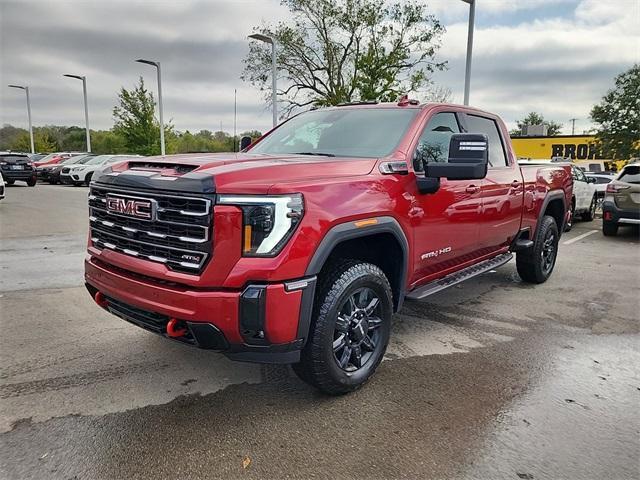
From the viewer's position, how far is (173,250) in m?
2.80

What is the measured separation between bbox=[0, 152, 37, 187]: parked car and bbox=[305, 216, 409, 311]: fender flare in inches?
862

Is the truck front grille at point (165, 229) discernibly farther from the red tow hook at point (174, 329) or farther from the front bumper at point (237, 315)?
the red tow hook at point (174, 329)

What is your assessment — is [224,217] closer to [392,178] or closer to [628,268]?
[392,178]

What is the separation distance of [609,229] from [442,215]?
8.53m

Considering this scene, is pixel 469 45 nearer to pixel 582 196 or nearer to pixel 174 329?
pixel 582 196

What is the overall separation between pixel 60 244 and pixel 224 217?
6.89 m

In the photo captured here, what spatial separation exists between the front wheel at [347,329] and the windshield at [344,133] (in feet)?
3.40

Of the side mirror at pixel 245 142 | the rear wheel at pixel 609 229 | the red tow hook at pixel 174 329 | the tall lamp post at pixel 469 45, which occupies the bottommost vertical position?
the rear wheel at pixel 609 229

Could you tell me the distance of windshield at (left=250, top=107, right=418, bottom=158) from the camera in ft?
12.7

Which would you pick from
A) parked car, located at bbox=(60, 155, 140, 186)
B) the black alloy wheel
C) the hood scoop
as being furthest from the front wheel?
parked car, located at bbox=(60, 155, 140, 186)

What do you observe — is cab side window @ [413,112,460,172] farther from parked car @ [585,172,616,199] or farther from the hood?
parked car @ [585,172,616,199]

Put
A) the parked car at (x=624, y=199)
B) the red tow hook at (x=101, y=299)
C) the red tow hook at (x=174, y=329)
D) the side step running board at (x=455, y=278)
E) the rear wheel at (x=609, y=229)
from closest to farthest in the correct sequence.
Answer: the red tow hook at (x=174, y=329), the red tow hook at (x=101, y=299), the side step running board at (x=455, y=278), the parked car at (x=624, y=199), the rear wheel at (x=609, y=229)

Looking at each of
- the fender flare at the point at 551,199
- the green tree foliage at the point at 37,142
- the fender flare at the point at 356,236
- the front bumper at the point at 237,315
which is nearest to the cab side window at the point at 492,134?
the fender flare at the point at 551,199

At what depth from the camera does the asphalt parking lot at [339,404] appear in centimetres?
257
